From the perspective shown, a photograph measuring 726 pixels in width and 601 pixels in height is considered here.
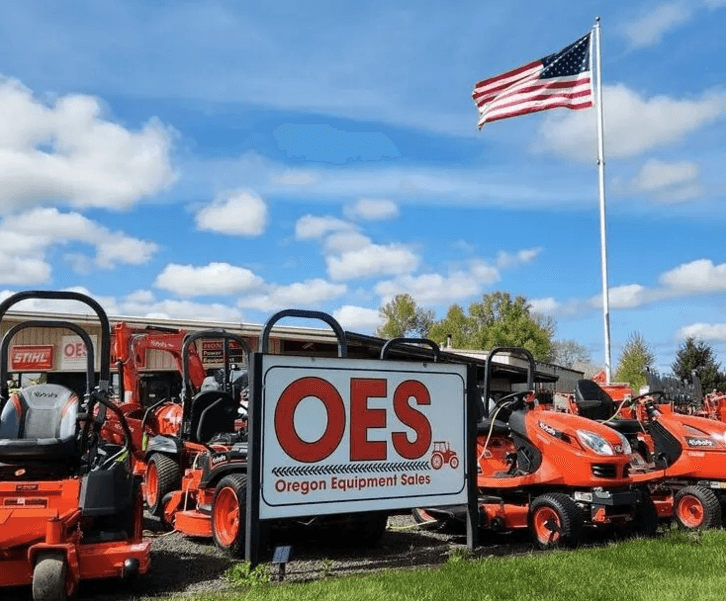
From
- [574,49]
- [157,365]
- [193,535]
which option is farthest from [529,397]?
[157,365]

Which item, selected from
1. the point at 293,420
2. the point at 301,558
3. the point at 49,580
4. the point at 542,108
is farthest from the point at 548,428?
the point at 542,108

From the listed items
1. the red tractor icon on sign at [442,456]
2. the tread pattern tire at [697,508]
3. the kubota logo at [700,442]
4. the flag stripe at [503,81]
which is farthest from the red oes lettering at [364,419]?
the flag stripe at [503,81]

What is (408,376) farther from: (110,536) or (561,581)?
(110,536)

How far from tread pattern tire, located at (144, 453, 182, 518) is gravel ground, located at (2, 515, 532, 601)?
297mm

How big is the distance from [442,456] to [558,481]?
1750mm

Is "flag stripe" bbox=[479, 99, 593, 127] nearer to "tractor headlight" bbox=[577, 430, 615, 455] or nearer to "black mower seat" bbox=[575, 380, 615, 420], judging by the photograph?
"black mower seat" bbox=[575, 380, 615, 420]

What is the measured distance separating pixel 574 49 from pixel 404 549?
551 inches

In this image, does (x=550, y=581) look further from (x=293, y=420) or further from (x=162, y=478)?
(x=162, y=478)

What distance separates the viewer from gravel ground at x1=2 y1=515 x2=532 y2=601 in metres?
6.93

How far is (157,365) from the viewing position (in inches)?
1136

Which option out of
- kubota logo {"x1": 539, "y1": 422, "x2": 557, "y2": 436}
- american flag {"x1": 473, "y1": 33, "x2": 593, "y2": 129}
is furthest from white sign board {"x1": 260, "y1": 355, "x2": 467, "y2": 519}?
american flag {"x1": 473, "y1": 33, "x2": 593, "y2": 129}

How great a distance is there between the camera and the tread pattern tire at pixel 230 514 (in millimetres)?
8016

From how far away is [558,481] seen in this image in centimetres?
921

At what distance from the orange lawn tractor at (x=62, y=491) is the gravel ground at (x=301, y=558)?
0.39m
